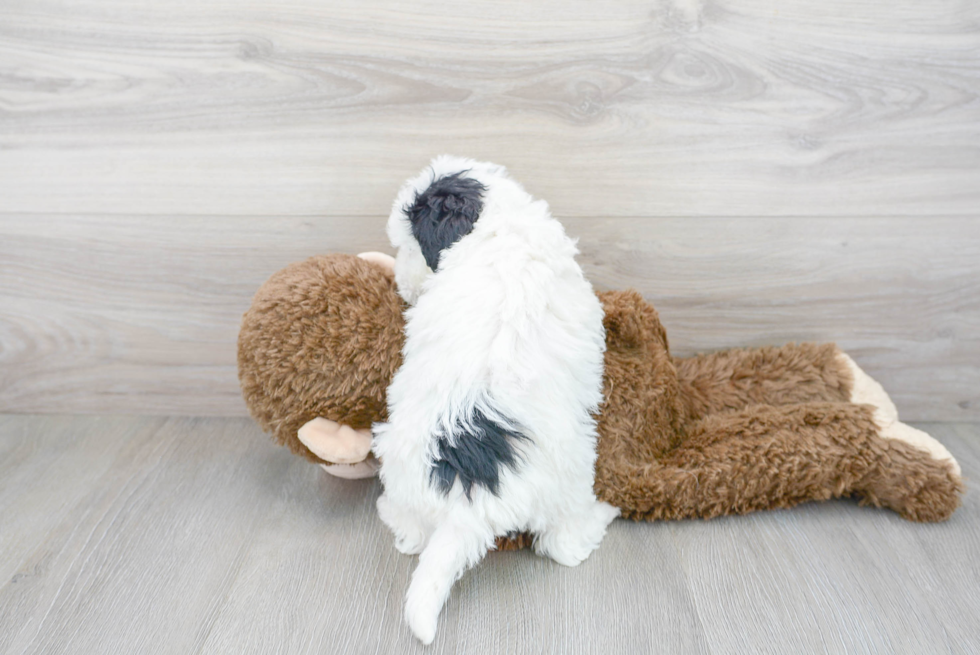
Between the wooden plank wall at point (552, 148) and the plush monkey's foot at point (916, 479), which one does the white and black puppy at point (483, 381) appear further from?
the plush monkey's foot at point (916, 479)

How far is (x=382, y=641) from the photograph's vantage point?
2.13 feet

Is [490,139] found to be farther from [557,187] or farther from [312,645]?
[312,645]

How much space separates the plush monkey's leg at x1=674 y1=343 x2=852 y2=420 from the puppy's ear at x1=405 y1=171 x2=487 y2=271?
1.40ft

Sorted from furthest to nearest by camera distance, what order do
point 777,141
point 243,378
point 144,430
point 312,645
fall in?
point 144,430, point 777,141, point 243,378, point 312,645

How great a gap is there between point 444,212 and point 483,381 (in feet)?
0.61

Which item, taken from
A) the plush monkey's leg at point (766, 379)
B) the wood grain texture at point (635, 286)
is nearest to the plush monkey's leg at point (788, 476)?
the plush monkey's leg at point (766, 379)

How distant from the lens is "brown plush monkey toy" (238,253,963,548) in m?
0.75

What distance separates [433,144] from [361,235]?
0.17 metres

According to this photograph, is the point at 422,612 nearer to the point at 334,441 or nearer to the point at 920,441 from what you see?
the point at 334,441

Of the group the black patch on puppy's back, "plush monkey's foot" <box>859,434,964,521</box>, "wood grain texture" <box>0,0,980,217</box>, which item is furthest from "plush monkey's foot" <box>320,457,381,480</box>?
"plush monkey's foot" <box>859,434,964,521</box>

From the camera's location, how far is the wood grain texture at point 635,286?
36.9 inches

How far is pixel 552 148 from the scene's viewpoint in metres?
0.90

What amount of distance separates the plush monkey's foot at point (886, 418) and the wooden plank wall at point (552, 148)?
0.07 m

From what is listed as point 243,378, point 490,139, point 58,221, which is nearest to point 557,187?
point 490,139
